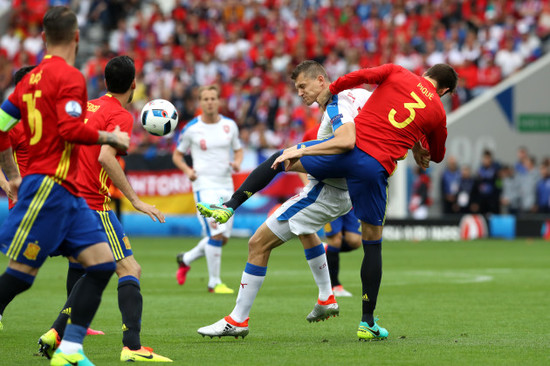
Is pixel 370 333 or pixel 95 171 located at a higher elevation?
pixel 95 171

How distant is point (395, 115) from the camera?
26.1ft

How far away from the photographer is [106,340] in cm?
808

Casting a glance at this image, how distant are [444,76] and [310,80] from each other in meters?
1.21

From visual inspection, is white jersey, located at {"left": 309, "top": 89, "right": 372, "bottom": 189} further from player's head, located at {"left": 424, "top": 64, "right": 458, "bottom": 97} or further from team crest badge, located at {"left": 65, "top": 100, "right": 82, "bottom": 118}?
team crest badge, located at {"left": 65, "top": 100, "right": 82, "bottom": 118}

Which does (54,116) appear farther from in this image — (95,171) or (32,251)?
(95,171)

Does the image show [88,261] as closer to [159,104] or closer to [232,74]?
[159,104]

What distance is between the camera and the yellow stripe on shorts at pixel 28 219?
6016mm

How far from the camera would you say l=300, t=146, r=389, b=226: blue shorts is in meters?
7.77

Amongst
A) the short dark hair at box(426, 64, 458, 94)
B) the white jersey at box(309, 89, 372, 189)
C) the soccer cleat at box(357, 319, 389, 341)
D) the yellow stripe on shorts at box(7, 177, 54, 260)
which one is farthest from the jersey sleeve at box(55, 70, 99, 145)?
the short dark hair at box(426, 64, 458, 94)

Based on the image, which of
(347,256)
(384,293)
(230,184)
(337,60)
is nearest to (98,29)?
(337,60)

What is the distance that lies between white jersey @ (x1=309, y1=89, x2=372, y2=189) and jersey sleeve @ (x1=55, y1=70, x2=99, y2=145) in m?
2.47

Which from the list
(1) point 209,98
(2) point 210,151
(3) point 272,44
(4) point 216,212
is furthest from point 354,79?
(3) point 272,44

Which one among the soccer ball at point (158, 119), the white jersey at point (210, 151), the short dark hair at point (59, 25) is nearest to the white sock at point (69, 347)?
the short dark hair at point (59, 25)

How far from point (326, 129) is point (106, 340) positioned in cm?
269
